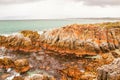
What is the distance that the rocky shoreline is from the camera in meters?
40.7

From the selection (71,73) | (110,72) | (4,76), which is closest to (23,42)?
(4,76)

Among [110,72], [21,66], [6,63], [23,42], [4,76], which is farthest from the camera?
[23,42]

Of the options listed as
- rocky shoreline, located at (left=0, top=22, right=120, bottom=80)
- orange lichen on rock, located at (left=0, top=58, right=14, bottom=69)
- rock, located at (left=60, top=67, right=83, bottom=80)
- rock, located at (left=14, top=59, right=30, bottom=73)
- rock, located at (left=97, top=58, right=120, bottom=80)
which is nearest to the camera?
rock, located at (left=97, top=58, right=120, bottom=80)

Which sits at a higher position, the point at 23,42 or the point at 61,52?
the point at 23,42

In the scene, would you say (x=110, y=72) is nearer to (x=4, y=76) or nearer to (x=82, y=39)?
(x=4, y=76)

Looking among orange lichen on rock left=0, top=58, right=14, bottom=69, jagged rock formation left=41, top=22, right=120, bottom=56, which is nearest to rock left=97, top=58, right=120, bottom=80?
orange lichen on rock left=0, top=58, right=14, bottom=69

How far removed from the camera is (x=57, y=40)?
5900 cm

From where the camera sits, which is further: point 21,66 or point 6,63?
point 6,63

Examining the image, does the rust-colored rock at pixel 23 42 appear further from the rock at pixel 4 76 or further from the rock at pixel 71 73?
the rock at pixel 71 73

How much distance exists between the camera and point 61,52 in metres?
54.7

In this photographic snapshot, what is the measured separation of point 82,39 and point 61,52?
563cm

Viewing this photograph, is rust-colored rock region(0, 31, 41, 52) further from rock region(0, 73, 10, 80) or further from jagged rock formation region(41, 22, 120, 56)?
rock region(0, 73, 10, 80)

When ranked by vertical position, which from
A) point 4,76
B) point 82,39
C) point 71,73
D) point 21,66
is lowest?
point 4,76

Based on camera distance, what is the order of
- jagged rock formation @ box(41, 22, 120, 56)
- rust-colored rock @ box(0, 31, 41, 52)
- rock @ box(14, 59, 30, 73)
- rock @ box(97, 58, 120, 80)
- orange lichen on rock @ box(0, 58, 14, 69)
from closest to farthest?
rock @ box(97, 58, 120, 80)
rock @ box(14, 59, 30, 73)
orange lichen on rock @ box(0, 58, 14, 69)
jagged rock formation @ box(41, 22, 120, 56)
rust-colored rock @ box(0, 31, 41, 52)
